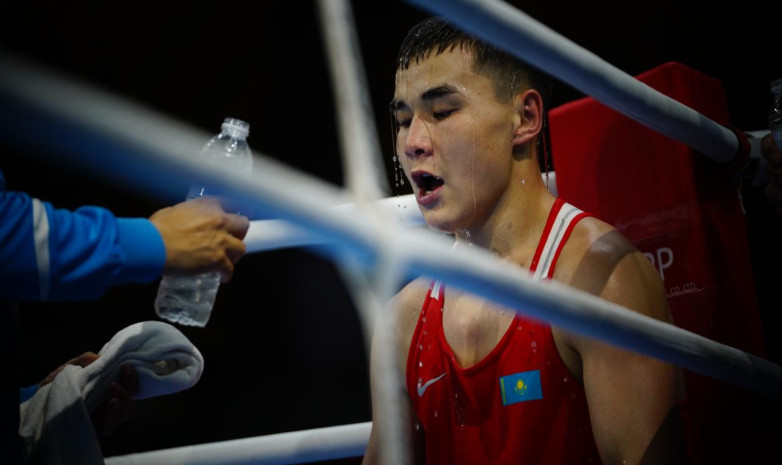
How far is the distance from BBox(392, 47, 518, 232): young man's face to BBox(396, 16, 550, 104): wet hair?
0.05ft

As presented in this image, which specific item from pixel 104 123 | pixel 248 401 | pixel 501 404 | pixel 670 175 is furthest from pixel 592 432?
pixel 248 401

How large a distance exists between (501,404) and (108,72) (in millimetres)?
1905

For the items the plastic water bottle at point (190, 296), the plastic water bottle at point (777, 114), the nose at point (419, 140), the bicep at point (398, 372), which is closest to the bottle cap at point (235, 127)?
the plastic water bottle at point (190, 296)

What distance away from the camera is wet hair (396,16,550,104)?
1201mm

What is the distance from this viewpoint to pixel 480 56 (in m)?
1.20

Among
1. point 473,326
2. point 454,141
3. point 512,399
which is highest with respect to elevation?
point 454,141

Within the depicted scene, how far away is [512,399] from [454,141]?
16.7 inches

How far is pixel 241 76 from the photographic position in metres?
2.55

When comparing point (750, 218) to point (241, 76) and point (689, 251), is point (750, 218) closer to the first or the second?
point (689, 251)

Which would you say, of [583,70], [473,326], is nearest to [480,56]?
[583,70]

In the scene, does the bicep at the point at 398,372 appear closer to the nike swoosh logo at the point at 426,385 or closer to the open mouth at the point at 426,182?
the nike swoosh logo at the point at 426,385

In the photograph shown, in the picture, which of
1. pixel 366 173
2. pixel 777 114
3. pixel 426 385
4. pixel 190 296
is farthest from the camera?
pixel 777 114

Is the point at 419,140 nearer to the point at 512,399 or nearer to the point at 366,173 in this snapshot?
the point at 512,399

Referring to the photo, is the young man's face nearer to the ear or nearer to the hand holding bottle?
the ear
